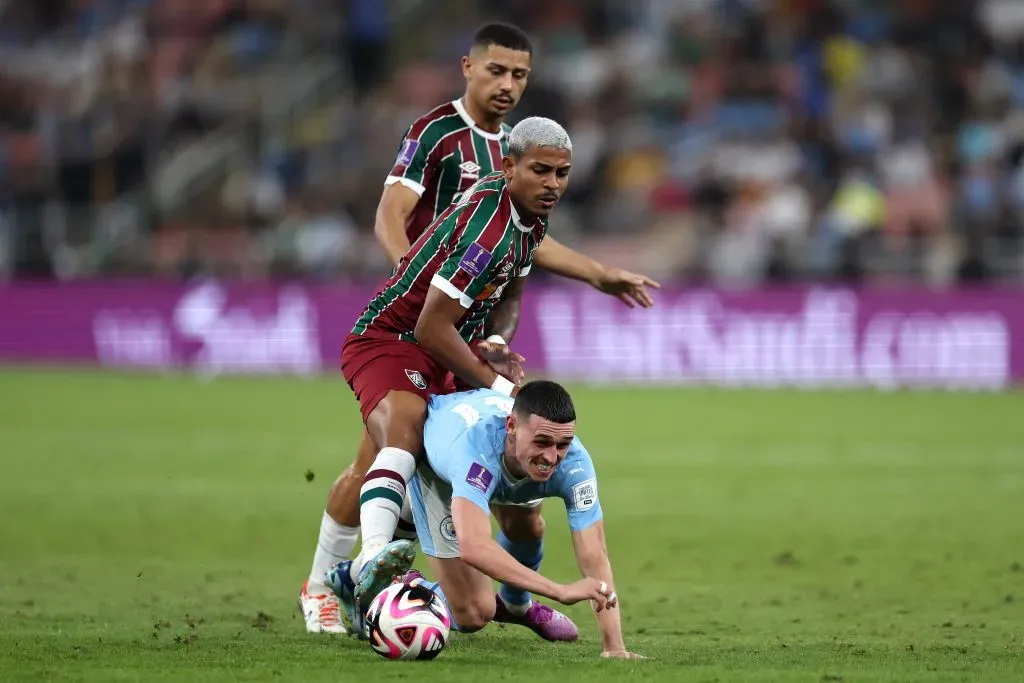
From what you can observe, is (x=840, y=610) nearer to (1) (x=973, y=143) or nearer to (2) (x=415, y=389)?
(2) (x=415, y=389)

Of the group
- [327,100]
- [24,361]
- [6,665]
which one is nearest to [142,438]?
[24,361]

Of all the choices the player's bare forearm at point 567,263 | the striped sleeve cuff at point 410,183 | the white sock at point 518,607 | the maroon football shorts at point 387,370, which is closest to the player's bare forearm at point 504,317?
the player's bare forearm at point 567,263

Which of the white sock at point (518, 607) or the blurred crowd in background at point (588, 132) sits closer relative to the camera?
the white sock at point (518, 607)

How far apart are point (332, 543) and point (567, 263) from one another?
185cm

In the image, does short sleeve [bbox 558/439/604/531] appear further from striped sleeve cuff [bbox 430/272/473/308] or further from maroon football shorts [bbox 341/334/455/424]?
maroon football shorts [bbox 341/334/455/424]

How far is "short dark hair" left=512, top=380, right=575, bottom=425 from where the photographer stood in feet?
20.1

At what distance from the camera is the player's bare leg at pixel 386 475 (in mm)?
6616

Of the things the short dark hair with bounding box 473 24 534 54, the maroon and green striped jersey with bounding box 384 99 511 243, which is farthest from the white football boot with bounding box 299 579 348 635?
the short dark hair with bounding box 473 24 534 54

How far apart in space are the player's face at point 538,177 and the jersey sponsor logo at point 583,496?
3.91 ft

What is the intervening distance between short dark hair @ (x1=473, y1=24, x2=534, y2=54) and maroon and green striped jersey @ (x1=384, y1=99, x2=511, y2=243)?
0.39 m

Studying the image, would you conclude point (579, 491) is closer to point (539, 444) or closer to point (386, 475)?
point (539, 444)

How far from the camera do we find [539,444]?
617 cm

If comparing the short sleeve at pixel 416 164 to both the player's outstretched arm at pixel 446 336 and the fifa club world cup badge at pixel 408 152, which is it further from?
the player's outstretched arm at pixel 446 336

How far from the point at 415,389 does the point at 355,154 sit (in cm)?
1659
